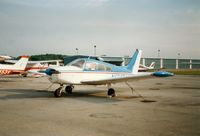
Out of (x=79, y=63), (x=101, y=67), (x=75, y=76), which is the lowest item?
(x=75, y=76)

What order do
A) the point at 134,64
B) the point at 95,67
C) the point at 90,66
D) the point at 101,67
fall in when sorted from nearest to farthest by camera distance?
the point at 90,66
the point at 95,67
the point at 101,67
the point at 134,64

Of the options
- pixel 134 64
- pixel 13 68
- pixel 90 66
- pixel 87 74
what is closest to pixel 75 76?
pixel 87 74

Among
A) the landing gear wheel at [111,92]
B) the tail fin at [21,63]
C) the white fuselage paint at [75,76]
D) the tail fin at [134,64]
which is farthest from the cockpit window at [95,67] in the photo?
the tail fin at [21,63]

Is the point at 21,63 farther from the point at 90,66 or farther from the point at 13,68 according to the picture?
the point at 90,66

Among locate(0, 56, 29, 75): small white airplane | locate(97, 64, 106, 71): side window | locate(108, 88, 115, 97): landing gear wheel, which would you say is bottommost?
locate(108, 88, 115, 97): landing gear wheel

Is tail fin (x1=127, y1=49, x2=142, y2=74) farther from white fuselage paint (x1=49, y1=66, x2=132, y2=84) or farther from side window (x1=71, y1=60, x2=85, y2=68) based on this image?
side window (x1=71, y1=60, x2=85, y2=68)

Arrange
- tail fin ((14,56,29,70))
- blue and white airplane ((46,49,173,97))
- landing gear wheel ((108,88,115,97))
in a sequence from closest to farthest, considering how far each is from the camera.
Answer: blue and white airplane ((46,49,173,97)) < landing gear wheel ((108,88,115,97)) < tail fin ((14,56,29,70))

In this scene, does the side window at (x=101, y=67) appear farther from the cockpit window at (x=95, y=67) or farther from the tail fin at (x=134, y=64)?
the tail fin at (x=134, y=64)

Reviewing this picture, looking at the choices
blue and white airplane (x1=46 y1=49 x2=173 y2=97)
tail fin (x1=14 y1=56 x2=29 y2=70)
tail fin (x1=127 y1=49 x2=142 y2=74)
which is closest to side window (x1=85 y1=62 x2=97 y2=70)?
blue and white airplane (x1=46 y1=49 x2=173 y2=97)

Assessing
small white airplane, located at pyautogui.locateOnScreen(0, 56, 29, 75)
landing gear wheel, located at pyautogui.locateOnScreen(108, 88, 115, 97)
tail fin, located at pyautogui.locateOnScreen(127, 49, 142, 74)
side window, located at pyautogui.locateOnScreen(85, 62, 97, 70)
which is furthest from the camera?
small white airplane, located at pyautogui.locateOnScreen(0, 56, 29, 75)

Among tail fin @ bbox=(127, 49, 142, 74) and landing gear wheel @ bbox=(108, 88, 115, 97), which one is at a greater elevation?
tail fin @ bbox=(127, 49, 142, 74)

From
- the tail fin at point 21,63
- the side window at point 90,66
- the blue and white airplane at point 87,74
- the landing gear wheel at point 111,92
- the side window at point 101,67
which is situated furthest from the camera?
the tail fin at point 21,63

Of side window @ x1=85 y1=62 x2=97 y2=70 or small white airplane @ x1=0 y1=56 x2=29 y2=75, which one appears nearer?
side window @ x1=85 y1=62 x2=97 y2=70

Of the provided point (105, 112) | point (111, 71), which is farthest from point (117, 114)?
point (111, 71)
